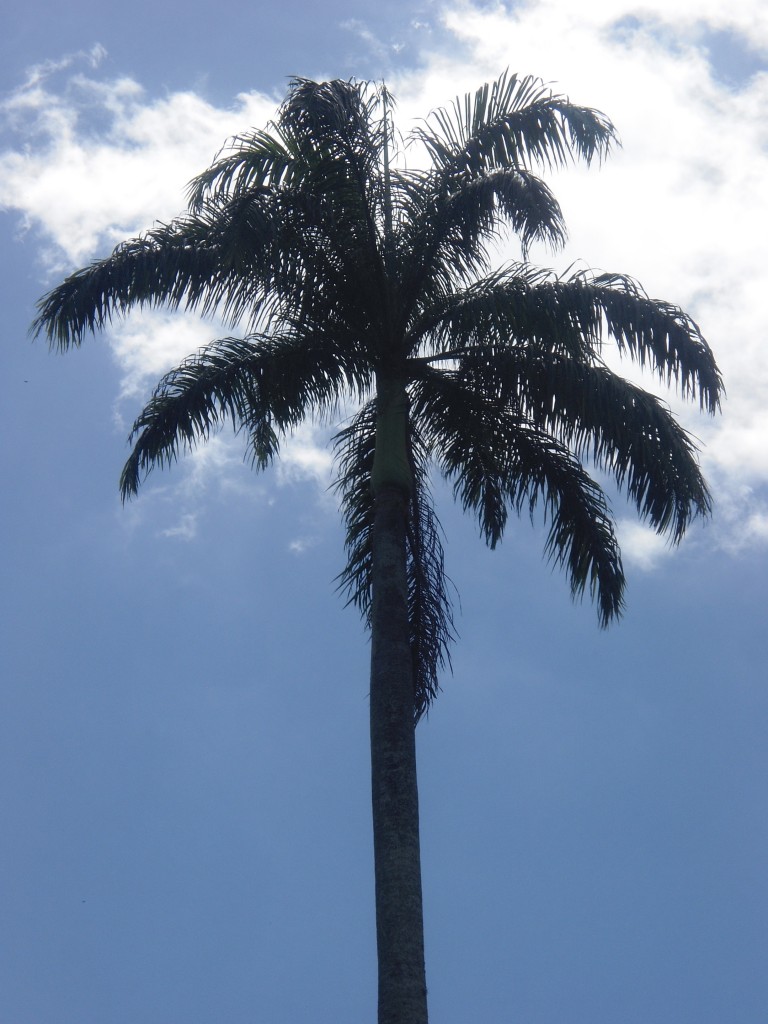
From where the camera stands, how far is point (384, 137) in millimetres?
16484

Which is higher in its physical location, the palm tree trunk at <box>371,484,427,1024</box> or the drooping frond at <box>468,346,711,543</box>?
the drooping frond at <box>468,346,711,543</box>

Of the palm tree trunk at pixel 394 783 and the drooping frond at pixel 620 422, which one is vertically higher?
the drooping frond at pixel 620 422

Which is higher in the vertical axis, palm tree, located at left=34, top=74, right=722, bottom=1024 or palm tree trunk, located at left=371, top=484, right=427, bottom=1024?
palm tree, located at left=34, top=74, right=722, bottom=1024

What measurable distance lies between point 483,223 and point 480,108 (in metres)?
1.36

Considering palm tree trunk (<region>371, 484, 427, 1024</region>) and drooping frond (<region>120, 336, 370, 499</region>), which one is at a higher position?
drooping frond (<region>120, 336, 370, 499</region>)

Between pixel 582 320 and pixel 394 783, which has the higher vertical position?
pixel 582 320

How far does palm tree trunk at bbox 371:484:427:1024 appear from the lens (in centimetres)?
1245

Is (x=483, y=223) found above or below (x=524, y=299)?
above

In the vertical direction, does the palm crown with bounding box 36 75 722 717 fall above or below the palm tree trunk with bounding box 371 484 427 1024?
above

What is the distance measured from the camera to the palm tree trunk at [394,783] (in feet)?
40.8

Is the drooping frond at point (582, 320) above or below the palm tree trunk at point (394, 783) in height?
above

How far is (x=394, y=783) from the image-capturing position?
1348 centimetres

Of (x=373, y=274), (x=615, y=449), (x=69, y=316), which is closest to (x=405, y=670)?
(x=615, y=449)

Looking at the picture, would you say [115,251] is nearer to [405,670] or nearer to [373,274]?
[373,274]
